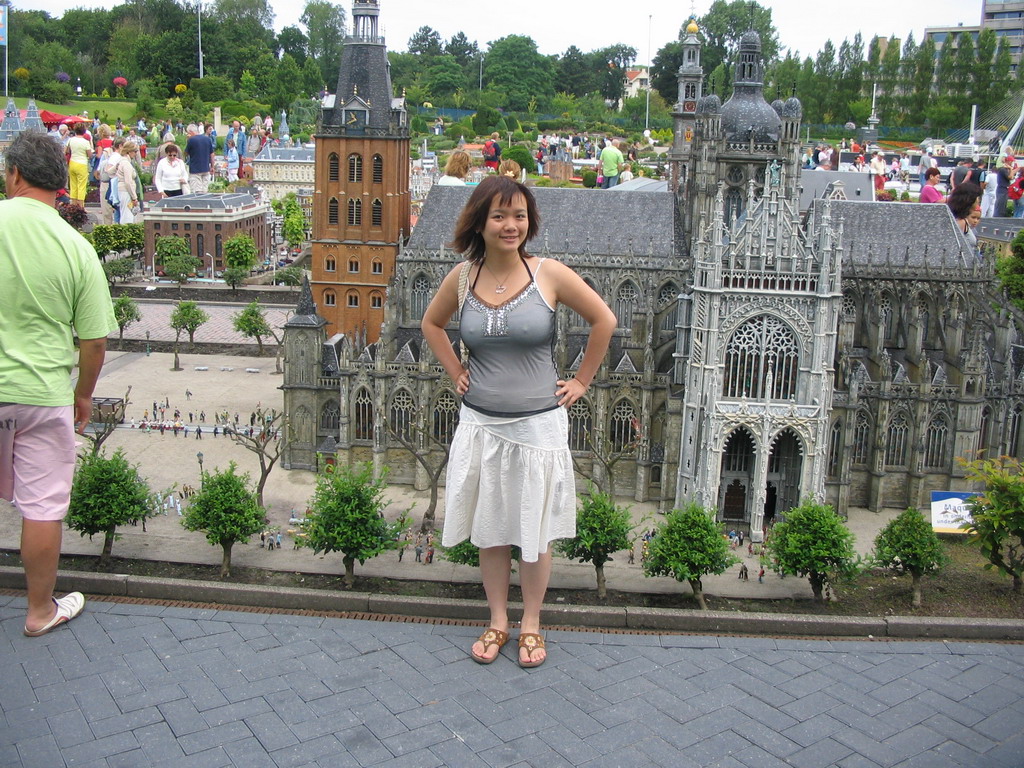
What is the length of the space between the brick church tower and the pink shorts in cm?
4291

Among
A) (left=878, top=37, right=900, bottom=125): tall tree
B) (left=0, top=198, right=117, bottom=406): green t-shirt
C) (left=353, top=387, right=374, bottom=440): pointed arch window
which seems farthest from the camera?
(left=878, top=37, right=900, bottom=125): tall tree

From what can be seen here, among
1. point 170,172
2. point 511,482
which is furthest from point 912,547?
point 170,172

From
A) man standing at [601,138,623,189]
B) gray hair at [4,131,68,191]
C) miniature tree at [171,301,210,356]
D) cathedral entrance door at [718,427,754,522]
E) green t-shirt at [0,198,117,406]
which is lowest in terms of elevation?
cathedral entrance door at [718,427,754,522]

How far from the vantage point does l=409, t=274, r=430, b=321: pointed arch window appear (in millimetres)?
56719

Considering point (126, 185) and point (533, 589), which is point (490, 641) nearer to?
point (533, 589)

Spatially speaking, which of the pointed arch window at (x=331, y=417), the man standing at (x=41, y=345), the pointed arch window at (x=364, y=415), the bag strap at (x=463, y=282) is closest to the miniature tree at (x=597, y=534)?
the bag strap at (x=463, y=282)

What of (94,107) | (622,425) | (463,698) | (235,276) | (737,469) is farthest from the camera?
(94,107)

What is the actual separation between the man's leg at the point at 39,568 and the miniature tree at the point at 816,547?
752 inches

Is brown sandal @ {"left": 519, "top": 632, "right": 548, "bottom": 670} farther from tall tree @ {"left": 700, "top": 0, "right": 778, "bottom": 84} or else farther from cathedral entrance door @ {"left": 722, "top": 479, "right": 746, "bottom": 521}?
tall tree @ {"left": 700, "top": 0, "right": 778, "bottom": 84}

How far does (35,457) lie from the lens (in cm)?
1397

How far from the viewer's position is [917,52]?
5561 inches

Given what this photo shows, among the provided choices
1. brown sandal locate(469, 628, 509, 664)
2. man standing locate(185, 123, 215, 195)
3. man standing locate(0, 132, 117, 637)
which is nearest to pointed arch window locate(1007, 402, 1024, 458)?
brown sandal locate(469, 628, 509, 664)

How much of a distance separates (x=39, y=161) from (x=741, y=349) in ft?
110

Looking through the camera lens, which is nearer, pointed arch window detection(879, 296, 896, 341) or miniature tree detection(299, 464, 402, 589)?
miniature tree detection(299, 464, 402, 589)
